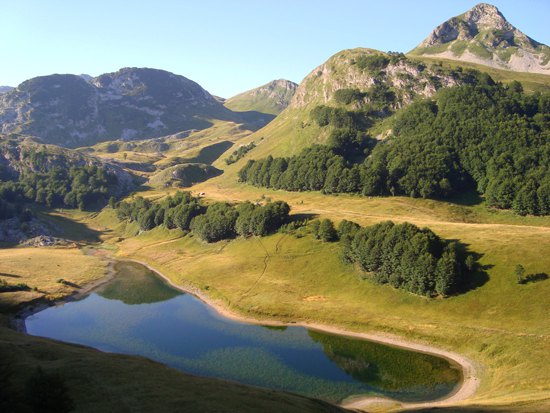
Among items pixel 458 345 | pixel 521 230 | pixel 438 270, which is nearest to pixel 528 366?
pixel 458 345

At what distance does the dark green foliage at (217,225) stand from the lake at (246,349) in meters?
42.6

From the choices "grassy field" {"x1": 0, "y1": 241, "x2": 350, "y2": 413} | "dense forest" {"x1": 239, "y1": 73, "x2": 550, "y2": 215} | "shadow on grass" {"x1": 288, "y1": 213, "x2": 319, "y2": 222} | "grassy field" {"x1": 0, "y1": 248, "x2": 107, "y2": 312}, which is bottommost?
"grassy field" {"x1": 0, "y1": 248, "x2": 107, "y2": 312}

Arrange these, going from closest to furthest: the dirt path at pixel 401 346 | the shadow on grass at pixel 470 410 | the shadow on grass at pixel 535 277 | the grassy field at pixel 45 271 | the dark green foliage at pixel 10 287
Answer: the shadow on grass at pixel 470 410
the dirt path at pixel 401 346
the shadow on grass at pixel 535 277
the dark green foliage at pixel 10 287
the grassy field at pixel 45 271

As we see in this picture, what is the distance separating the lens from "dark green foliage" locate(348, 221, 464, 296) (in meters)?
93.6

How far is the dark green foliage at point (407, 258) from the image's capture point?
9362 cm

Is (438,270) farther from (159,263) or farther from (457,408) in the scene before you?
(159,263)

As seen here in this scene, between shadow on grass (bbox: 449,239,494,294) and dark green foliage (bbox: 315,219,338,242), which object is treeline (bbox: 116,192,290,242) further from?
shadow on grass (bbox: 449,239,494,294)

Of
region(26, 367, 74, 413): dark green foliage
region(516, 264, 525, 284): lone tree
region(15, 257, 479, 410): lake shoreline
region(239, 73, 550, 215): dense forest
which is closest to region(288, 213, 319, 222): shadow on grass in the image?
region(239, 73, 550, 215): dense forest

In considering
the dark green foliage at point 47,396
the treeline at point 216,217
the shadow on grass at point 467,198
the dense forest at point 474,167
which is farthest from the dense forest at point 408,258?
the dark green foliage at point 47,396

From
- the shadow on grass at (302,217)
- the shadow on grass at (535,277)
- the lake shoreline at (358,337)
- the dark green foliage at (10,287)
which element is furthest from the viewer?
the shadow on grass at (302,217)

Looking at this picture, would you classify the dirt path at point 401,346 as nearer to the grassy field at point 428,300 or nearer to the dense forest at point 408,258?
the grassy field at point 428,300

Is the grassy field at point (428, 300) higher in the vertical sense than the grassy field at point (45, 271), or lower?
higher

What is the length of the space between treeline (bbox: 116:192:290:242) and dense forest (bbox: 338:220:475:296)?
36.4 meters

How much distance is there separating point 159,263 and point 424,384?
11066 cm
